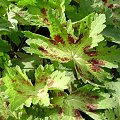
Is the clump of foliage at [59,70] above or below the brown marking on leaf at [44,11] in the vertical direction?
below

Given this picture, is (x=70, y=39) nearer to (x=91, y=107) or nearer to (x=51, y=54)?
(x=51, y=54)

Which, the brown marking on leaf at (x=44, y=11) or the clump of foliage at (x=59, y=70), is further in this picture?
the brown marking on leaf at (x=44, y=11)

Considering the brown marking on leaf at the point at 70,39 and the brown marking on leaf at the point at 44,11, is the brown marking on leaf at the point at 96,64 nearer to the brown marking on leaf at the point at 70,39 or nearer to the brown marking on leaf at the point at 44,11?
the brown marking on leaf at the point at 70,39

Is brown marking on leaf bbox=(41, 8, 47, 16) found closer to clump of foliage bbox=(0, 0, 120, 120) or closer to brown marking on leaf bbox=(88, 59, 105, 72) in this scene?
clump of foliage bbox=(0, 0, 120, 120)

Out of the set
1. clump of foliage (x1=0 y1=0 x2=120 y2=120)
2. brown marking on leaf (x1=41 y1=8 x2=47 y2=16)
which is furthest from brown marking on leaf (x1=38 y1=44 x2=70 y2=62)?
brown marking on leaf (x1=41 y1=8 x2=47 y2=16)

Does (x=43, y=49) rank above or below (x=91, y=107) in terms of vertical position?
above

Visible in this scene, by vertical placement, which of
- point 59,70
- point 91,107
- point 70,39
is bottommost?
point 91,107

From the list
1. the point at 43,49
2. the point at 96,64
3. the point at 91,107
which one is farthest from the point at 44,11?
the point at 91,107

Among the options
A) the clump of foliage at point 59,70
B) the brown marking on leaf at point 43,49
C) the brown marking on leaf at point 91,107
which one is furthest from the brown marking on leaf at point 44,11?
the brown marking on leaf at point 91,107
